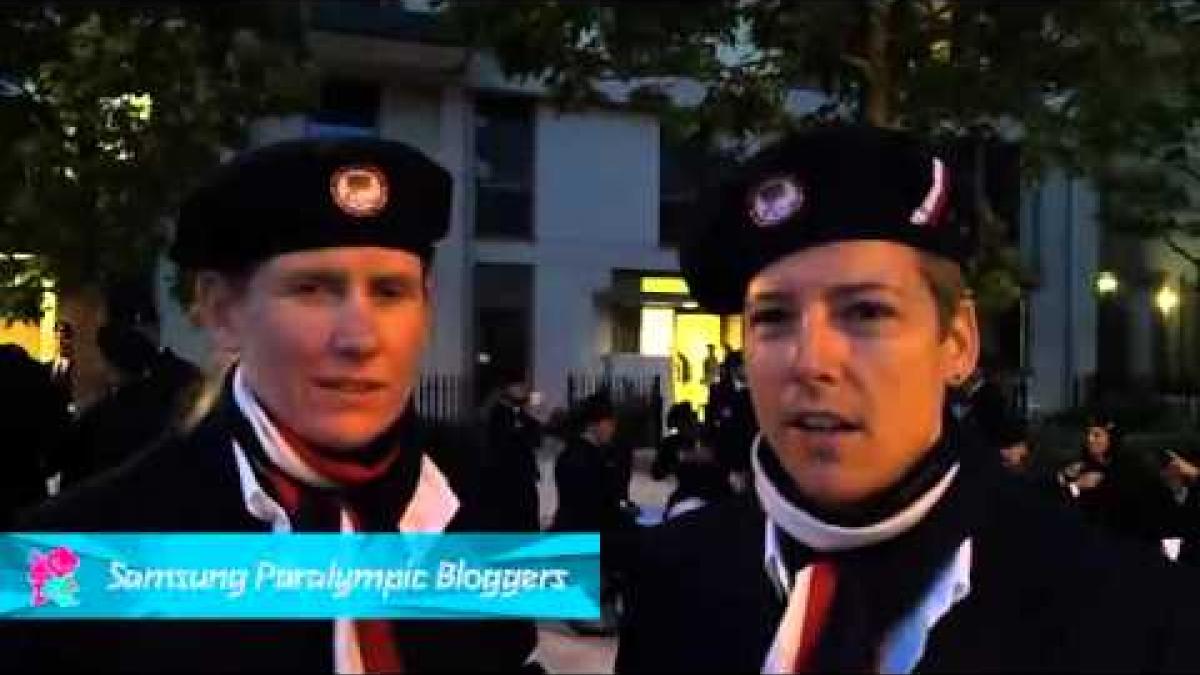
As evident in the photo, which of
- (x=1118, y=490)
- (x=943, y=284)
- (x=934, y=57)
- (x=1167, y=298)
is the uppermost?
(x=934, y=57)

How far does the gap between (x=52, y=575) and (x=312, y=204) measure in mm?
564

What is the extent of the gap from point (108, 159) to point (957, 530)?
609cm

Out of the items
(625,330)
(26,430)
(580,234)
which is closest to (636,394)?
(625,330)

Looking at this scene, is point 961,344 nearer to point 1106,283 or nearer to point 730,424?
point 730,424

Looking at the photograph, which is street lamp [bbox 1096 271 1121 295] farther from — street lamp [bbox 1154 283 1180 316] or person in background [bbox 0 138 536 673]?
person in background [bbox 0 138 536 673]

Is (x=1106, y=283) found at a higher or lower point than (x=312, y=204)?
higher

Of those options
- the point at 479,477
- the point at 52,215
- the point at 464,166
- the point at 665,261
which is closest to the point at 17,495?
the point at 52,215

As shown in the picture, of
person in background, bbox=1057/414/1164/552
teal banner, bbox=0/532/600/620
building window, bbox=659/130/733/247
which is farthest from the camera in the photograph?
person in background, bbox=1057/414/1164/552

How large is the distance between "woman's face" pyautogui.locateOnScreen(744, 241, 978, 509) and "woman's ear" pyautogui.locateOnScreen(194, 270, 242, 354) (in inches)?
27.9

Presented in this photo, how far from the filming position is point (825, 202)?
2037 mm

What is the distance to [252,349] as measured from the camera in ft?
6.75

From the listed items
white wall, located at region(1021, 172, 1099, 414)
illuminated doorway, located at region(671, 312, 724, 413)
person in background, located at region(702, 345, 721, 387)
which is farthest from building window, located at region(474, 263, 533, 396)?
white wall, located at region(1021, 172, 1099, 414)

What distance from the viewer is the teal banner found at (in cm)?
178

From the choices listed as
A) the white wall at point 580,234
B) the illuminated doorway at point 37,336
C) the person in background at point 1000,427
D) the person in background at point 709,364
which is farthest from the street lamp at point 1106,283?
the person in background at point 1000,427
